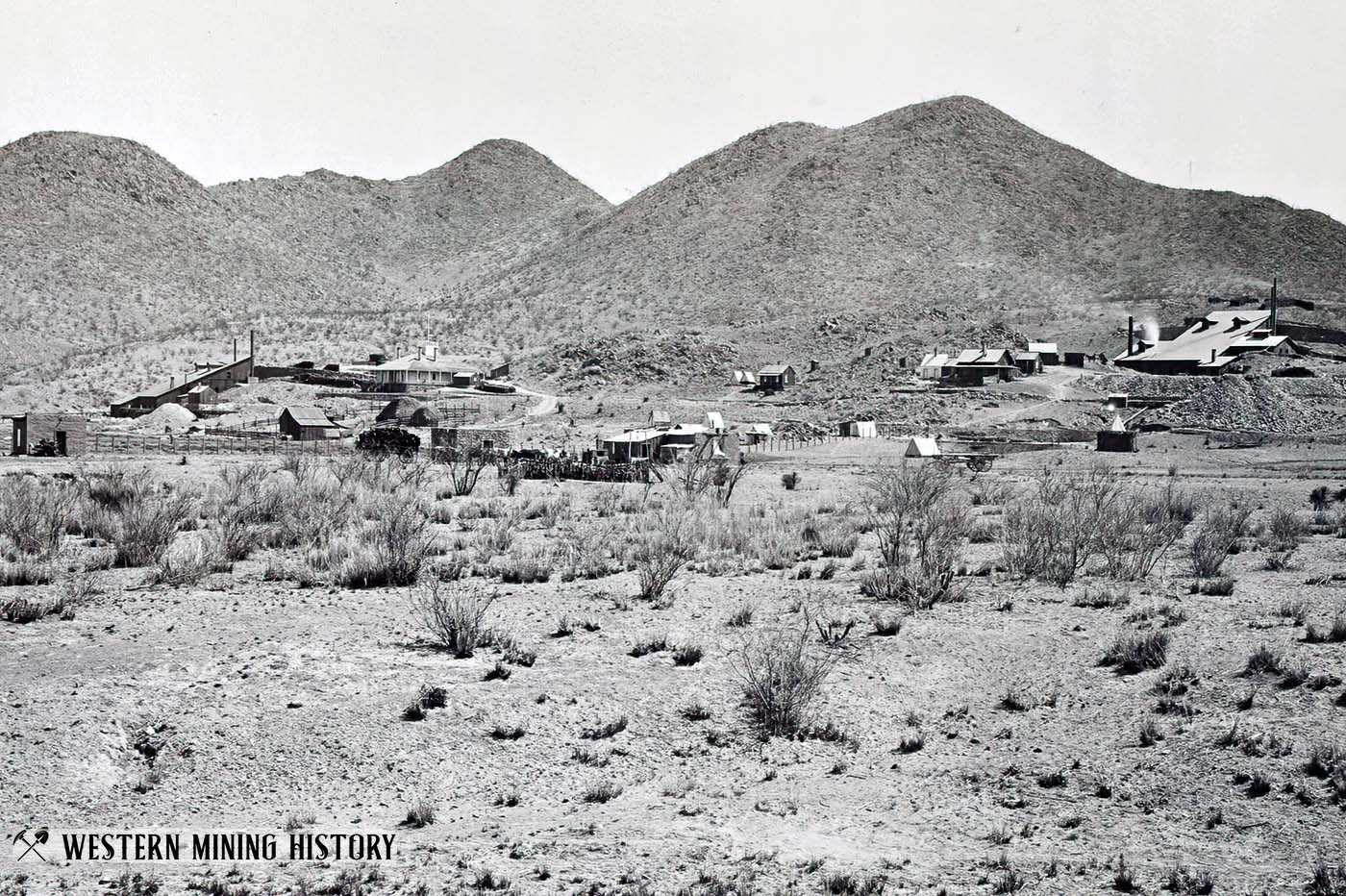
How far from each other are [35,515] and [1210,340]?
82815mm

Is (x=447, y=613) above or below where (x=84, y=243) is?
below

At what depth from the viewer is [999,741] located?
13.1 meters

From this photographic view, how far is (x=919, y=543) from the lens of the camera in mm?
22859

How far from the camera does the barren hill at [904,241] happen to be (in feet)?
392

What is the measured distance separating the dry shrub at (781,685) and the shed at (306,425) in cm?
4193

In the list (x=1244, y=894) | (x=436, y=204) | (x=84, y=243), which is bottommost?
(x=1244, y=894)

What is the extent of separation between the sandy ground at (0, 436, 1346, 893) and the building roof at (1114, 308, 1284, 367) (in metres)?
71.8

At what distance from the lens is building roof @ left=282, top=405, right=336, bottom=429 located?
54.8 metres

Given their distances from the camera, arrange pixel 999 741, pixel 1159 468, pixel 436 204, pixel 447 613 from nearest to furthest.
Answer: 1. pixel 999 741
2. pixel 447 613
3. pixel 1159 468
4. pixel 436 204

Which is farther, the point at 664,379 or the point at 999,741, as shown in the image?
the point at 664,379

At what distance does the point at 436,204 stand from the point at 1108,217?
95.1m

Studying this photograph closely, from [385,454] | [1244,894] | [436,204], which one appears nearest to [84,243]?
[436,204]

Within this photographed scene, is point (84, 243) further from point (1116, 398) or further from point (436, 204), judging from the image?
point (1116, 398)

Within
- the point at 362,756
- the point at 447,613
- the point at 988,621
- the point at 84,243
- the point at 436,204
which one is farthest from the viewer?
the point at 436,204
